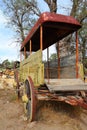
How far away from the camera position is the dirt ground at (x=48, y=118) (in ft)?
21.2

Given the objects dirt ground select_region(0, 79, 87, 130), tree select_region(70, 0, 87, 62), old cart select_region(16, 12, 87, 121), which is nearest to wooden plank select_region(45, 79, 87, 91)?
old cart select_region(16, 12, 87, 121)

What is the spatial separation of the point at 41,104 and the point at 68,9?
43.2 feet

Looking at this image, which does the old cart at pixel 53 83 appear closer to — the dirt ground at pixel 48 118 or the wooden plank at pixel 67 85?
the wooden plank at pixel 67 85

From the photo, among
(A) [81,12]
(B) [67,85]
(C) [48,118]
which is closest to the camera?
(B) [67,85]

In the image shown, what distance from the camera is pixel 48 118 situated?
7250 mm

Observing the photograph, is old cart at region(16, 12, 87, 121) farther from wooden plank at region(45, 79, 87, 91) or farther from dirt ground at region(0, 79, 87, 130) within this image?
dirt ground at region(0, 79, 87, 130)

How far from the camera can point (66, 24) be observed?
283 inches

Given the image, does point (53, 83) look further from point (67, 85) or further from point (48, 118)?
point (48, 118)

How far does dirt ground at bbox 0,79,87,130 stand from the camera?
21.2ft

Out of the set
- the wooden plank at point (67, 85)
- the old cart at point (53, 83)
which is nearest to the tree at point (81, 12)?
the old cart at point (53, 83)

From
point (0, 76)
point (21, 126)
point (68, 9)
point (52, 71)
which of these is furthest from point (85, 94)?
point (68, 9)

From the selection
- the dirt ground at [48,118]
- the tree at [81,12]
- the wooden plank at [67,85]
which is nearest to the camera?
the wooden plank at [67,85]

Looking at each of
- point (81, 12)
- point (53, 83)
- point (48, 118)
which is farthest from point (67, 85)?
point (81, 12)

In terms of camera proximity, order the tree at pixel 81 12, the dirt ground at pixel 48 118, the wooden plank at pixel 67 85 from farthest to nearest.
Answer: the tree at pixel 81 12 → the dirt ground at pixel 48 118 → the wooden plank at pixel 67 85
